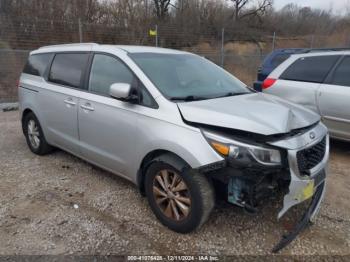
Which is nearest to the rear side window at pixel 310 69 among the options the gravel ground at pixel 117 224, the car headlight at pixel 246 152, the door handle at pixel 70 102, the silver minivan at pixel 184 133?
the gravel ground at pixel 117 224

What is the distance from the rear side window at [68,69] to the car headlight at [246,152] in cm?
216

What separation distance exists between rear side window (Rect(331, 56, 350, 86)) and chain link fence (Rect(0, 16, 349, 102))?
25.7ft

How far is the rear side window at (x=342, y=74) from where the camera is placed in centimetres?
464

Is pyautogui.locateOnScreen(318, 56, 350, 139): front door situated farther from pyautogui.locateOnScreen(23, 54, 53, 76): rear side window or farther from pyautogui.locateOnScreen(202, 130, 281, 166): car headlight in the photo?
pyautogui.locateOnScreen(23, 54, 53, 76): rear side window

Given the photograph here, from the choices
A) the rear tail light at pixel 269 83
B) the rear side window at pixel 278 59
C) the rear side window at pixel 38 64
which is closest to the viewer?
the rear side window at pixel 38 64

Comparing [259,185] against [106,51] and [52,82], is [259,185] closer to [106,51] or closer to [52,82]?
[106,51]

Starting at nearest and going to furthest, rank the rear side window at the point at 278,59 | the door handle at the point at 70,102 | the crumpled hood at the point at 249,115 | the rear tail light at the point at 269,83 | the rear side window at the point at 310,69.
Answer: the crumpled hood at the point at 249,115
the door handle at the point at 70,102
the rear side window at the point at 310,69
the rear tail light at the point at 269,83
the rear side window at the point at 278,59

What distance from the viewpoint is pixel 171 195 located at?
2793mm

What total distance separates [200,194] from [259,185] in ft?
1.56

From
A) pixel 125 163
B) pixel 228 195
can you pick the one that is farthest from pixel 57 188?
pixel 228 195

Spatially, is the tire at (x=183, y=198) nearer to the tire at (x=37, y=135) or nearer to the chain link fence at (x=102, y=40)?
the tire at (x=37, y=135)

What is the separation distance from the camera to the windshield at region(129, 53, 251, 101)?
3074 mm

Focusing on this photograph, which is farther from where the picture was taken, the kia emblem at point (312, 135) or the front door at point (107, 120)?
the front door at point (107, 120)

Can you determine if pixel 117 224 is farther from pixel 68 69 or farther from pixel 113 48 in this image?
pixel 68 69
